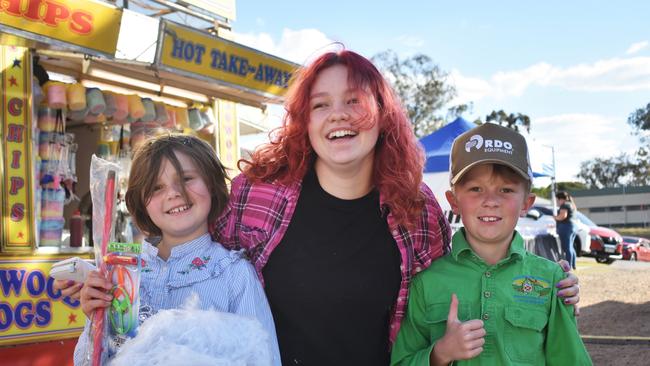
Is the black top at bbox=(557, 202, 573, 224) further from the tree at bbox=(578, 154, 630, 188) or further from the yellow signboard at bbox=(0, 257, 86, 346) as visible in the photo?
the tree at bbox=(578, 154, 630, 188)

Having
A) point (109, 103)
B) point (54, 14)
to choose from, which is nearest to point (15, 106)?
point (54, 14)

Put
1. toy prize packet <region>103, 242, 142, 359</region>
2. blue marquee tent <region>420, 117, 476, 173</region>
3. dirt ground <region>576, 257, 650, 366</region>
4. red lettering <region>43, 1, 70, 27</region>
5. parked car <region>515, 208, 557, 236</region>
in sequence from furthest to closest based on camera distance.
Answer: parked car <region>515, 208, 557, 236</region>, blue marquee tent <region>420, 117, 476, 173</region>, dirt ground <region>576, 257, 650, 366</region>, red lettering <region>43, 1, 70, 27</region>, toy prize packet <region>103, 242, 142, 359</region>

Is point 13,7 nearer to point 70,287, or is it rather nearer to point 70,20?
point 70,20

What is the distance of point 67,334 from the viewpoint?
5.03 meters

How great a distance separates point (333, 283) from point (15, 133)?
3.89 metres

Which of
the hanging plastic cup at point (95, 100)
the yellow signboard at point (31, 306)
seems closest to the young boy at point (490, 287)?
the yellow signboard at point (31, 306)

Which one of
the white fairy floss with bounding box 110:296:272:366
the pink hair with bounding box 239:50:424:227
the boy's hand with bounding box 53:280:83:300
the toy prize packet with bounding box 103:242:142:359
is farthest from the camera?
the pink hair with bounding box 239:50:424:227

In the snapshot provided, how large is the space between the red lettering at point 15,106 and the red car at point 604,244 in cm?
1775

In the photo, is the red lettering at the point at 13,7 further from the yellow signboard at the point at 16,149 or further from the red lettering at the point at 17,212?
the red lettering at the point at 17,212

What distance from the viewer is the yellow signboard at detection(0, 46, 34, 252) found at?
4.77 m

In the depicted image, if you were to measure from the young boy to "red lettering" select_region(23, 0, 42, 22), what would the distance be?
3686 mm

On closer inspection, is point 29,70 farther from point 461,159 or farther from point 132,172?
point 461,159

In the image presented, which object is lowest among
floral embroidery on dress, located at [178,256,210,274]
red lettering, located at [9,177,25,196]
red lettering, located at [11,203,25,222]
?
floral embroidery on dress, located at [178,256,210,274]

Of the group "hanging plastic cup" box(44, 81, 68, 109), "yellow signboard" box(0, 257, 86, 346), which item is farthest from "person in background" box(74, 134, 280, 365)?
"hanging plastic cup" box(44, 81, 68, 109)
